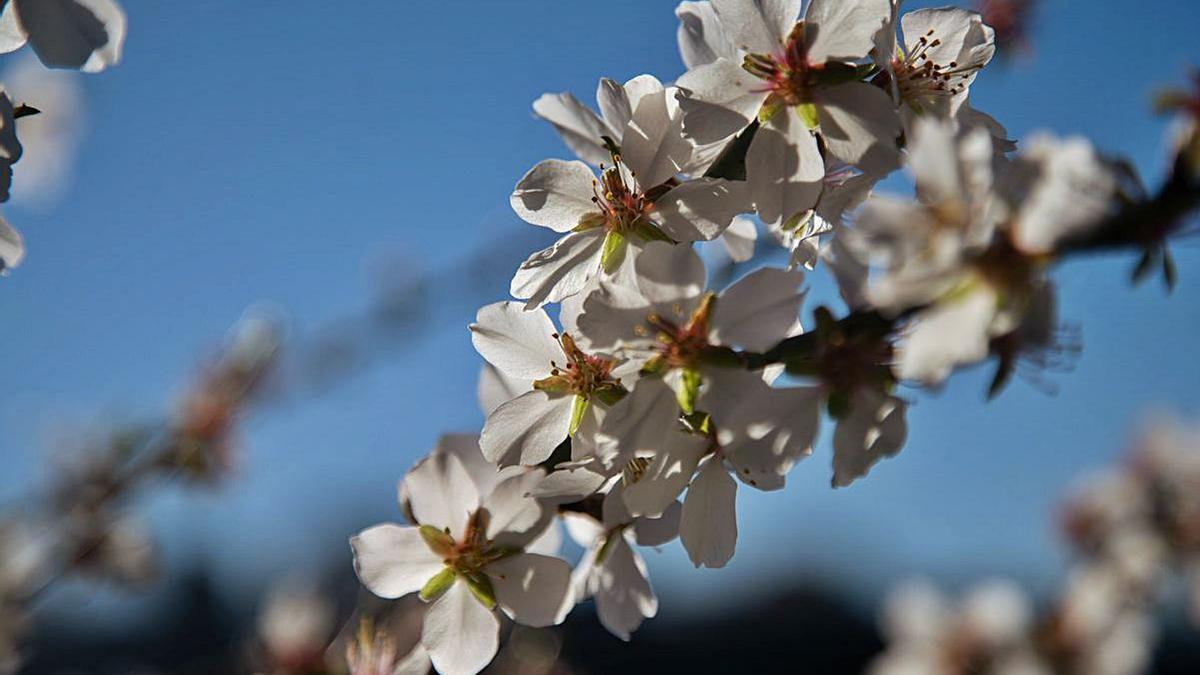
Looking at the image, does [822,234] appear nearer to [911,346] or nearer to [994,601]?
[911,346]

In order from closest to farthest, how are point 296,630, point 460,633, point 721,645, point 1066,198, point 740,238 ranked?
point 1066,198 < point 460,633 < point 740,238 < point 296,630 < point 721,645

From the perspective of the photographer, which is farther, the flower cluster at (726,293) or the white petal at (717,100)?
the white petal at (717,100)

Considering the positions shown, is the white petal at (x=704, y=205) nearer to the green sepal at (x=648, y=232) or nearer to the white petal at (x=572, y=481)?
the green sepal at (x=648, y=232)

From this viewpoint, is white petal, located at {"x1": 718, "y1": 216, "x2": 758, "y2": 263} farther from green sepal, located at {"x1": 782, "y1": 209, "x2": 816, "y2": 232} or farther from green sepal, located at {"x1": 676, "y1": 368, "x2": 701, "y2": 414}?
green sepal, located at {"x1": 676, "y1": 368, "x2": 701, "y2": 414}

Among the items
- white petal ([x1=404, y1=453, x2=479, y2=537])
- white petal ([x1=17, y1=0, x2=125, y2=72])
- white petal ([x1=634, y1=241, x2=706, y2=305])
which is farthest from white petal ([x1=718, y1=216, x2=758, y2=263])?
white petal ([x1=17, y1=0, x2=125, y2=72])

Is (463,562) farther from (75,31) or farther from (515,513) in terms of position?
(75,31)

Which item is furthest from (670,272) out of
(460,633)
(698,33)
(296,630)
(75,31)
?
(296,630)

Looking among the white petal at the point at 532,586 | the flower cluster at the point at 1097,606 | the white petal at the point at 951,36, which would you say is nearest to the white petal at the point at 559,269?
the white petal at the point at 532,586
